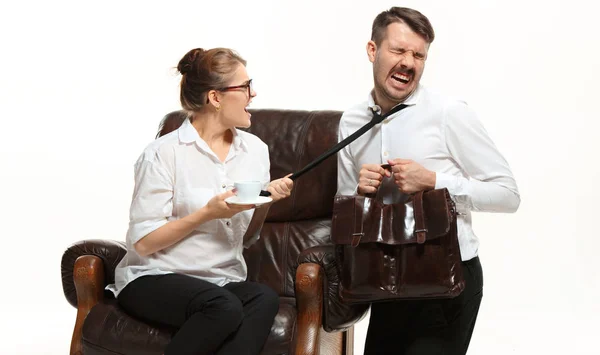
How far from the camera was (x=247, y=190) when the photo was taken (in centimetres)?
313

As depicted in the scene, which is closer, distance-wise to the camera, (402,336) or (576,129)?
(402,336)

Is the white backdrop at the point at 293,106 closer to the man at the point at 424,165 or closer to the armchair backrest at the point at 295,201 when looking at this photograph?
the armchair backrest at the point at 295,201

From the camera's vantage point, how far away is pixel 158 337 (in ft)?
10.6

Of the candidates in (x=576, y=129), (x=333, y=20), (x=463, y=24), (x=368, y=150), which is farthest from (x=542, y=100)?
(x=368, y=150)

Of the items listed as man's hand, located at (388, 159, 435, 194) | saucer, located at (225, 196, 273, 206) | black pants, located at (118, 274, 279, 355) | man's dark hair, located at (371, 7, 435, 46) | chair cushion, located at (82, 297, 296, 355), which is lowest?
chair cushion, located at (82, 297, 296, 355)

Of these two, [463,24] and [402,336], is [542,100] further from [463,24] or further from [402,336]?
[402,336]

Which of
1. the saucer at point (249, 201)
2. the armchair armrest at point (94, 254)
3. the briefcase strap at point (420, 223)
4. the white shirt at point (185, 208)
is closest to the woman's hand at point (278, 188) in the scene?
the saucer at point (249, 201)

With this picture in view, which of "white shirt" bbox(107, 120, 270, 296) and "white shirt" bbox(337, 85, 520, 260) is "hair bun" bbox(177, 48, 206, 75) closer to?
"white shirt" bbox(107, 120, 270, 296)

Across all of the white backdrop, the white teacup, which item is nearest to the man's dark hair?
the white teacup

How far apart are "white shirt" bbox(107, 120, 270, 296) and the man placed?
0.50m

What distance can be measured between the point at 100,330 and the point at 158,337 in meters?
0.24

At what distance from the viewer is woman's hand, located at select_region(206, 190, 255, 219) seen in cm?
319

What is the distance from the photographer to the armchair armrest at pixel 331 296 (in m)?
3.42

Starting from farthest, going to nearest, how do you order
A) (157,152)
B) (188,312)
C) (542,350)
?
(542,350), (157,152), (188,312)
